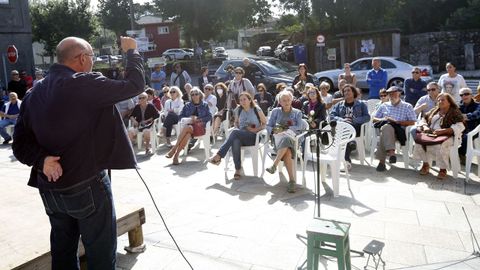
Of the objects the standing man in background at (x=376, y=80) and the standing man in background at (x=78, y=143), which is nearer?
the standing man in background at (x=78, y=143)

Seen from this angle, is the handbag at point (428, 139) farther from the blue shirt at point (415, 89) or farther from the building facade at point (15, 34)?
the building facade at point (15, 34)

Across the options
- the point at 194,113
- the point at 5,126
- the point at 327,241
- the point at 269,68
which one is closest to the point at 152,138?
the point at 194,113

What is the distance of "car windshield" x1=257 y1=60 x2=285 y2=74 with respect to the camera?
1355 centimetres

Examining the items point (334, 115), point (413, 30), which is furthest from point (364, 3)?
point (334, 115)

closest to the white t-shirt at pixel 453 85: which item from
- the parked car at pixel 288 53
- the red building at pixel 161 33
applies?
the parked car at pixel 288 53

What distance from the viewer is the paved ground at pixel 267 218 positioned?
345 cm

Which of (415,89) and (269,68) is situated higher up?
(269,68)

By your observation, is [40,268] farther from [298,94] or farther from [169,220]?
Result: [298,94]

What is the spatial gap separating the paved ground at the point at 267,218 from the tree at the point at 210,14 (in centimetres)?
2489

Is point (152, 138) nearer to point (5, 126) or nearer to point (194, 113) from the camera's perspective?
point (194, 113)

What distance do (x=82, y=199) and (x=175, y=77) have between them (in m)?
10.2

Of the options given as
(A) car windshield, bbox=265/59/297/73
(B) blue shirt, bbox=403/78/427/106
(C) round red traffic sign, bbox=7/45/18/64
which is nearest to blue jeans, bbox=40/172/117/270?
(B) blue shirt, bbox=403/78/427/106

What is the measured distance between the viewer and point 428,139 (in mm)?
5746

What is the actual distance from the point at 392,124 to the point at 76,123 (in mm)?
5094
